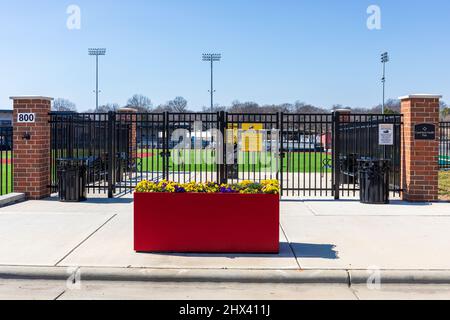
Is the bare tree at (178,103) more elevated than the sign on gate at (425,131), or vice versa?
the bare tree at (178,103)

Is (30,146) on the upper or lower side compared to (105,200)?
upper

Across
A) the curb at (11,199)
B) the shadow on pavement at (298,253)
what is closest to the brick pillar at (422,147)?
the shadow on pavement at (298,253)

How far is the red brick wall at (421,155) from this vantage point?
42.3 ft

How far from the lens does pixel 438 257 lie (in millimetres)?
7293

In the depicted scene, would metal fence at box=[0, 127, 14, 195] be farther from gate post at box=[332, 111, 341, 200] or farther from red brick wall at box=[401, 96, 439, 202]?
red brick wall at box=[401, 96, 439, 202]

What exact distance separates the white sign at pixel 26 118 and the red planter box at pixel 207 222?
7.17 m

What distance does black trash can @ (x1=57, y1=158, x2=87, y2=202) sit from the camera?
12.6m

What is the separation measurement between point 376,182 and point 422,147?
1.65 metres

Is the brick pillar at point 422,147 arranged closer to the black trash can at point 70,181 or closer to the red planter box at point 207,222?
the red planter box at point 207,222

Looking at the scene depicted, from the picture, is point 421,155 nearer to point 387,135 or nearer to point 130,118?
point 387,135

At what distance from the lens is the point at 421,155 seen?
42.4 ft

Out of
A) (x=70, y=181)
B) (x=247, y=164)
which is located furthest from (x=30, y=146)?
(x=247, y=164)

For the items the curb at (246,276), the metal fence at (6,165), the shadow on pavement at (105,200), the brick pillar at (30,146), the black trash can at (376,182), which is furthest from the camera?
the metal fence at (6,165)
